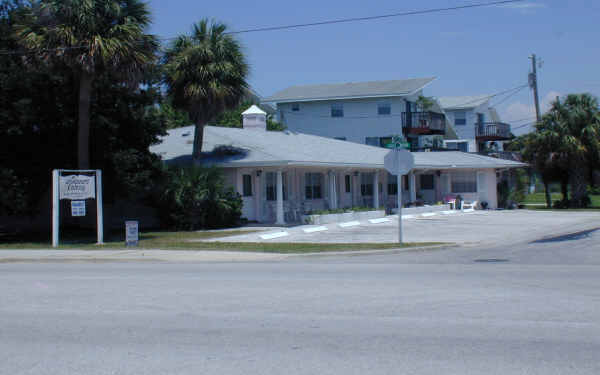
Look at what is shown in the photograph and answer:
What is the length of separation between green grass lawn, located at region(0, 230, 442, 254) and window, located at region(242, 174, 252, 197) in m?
4.02

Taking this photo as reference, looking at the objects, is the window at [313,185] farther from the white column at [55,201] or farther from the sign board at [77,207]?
the white column at [55,201]

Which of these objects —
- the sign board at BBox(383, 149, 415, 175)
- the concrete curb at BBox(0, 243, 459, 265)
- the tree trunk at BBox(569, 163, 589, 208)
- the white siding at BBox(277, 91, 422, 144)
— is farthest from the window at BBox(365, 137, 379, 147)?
the concrete curb at BBox(0, 243, 459, 265)

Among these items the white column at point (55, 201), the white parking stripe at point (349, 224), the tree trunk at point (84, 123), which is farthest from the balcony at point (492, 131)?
the white column at point (55, 201)

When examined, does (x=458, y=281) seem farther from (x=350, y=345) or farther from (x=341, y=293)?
(x=350, y=345)

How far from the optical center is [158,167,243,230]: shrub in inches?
1028

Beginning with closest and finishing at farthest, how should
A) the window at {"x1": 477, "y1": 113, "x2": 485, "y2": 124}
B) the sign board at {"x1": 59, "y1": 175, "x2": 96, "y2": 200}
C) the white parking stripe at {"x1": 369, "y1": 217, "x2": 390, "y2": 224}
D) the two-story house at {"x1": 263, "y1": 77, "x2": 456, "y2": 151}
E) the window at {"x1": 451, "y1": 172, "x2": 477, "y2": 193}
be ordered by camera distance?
1. the sign board at {"x1": 59, "y1": 175, "x2": 96, "y2": 200}
2. the white parking stripe at {"x1": 369, "y1": 217, "x2": 390, "y2": 224}
3. the window at {"x1": 451, "y1": 172, "x2": 477, "y2": 193}
4. the two-story house at {"x1": 263, "y1": 77, "x2": 456, "y2": 151}
5. the window at {"x1": 477, "y1": 113, "x2": 485, "y2": 124}

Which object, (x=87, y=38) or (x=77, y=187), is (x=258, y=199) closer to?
(x=77, y=187)

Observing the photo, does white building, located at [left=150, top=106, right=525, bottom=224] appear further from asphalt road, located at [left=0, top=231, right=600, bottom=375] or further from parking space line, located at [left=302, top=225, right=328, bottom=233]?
asphalt road, located at [left=0, top=231, right=600, bottom=375]

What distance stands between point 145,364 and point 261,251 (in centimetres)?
1209

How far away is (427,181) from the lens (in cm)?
4269

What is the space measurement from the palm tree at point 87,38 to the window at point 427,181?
2420 centimetres

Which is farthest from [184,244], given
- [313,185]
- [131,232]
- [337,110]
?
[337,110]

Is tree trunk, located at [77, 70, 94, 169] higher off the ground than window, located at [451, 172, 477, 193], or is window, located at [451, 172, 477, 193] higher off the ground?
tree trunk, located at [77, 70, 94, 169]

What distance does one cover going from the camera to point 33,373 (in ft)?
20.3
